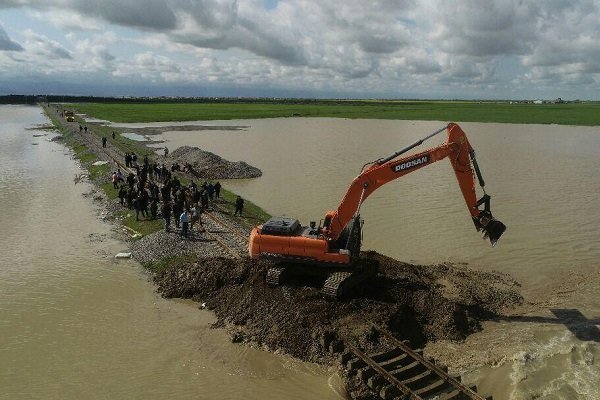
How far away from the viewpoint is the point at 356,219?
15.8 metres

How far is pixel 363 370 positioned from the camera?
468 inches

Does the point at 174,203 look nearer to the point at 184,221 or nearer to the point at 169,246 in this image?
the point at 184,221

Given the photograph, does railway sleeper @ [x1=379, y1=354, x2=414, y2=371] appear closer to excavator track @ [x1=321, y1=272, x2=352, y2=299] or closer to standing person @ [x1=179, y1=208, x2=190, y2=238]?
excavator track @ [x1=321, y1=272, x2=352, y2=299]

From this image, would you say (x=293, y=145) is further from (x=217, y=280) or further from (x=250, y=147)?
(x=217, y=280)

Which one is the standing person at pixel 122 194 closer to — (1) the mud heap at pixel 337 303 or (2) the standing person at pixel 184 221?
(2) the standing person at pixel 184 221

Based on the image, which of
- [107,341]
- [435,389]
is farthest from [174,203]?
[435,389]

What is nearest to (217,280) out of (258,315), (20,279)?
(258,315)

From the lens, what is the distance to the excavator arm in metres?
15.4

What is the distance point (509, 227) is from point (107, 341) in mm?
20501

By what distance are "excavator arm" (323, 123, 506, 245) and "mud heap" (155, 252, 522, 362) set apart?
7.76 feet

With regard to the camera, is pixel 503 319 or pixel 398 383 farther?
pixel 503 319

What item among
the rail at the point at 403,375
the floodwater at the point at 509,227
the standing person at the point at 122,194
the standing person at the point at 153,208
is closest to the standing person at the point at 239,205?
the floodwater at the point at 509,227

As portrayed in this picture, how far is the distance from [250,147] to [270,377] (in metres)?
48.4

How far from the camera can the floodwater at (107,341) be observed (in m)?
12.4
